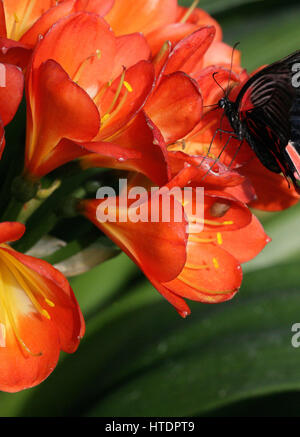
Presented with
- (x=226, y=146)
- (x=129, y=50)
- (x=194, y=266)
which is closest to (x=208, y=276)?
(x=194, y=266)

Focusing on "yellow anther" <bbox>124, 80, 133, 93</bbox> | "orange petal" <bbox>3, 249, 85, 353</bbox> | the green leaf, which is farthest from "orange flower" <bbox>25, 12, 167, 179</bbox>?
the green leaf

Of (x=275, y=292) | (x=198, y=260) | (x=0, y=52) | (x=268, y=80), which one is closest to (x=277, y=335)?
(x=275, y=292)

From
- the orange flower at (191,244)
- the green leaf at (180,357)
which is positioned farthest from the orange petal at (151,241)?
the green leaf at (180,357)

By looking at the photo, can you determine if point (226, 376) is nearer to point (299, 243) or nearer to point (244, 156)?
point (244, 156)

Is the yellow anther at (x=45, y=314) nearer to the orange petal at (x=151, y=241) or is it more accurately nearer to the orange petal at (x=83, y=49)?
the orange petal at (x=151, y=241)

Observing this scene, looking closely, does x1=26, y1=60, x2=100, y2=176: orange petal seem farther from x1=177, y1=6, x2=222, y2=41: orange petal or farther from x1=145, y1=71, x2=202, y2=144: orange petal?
x1=177, y1=6, x2=222, y2=41: orange petal

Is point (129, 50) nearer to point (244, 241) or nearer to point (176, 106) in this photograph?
point (176, 106)

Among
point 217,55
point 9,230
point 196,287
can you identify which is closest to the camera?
point 9,230
